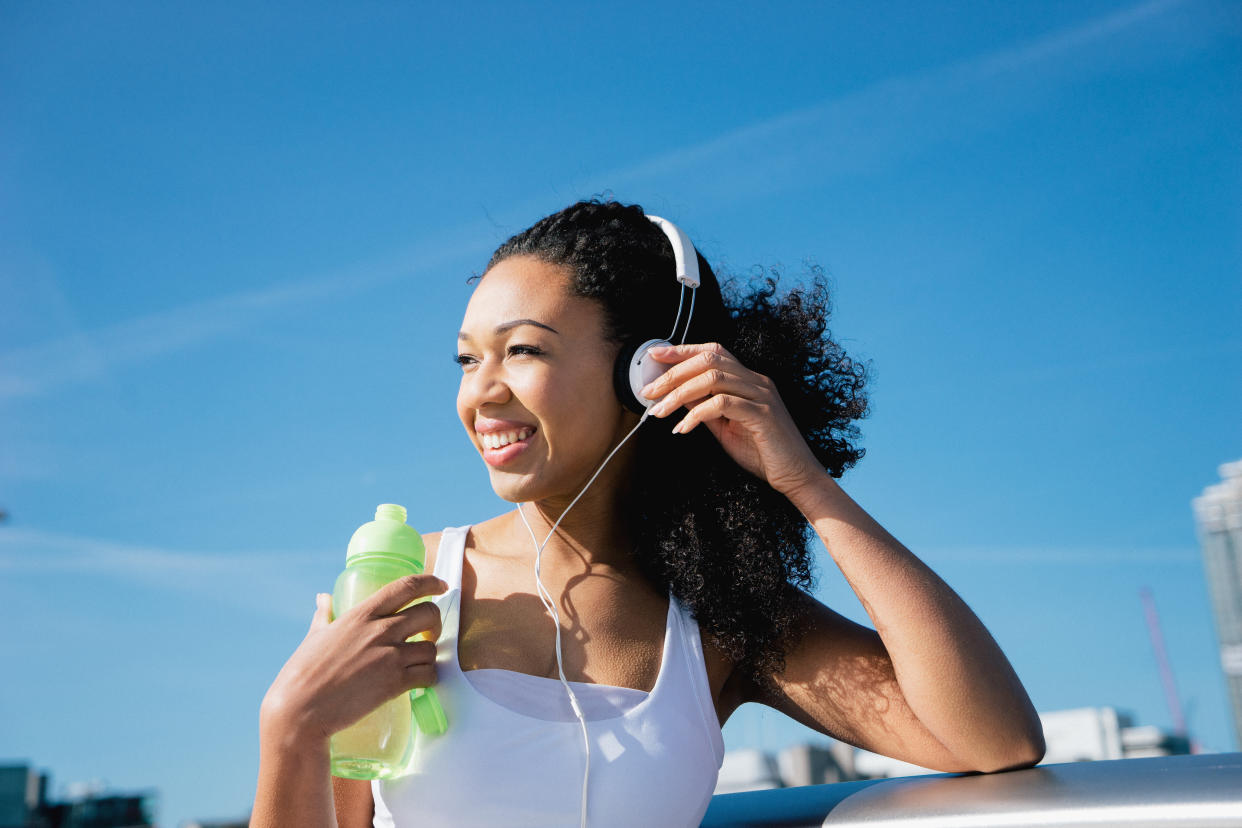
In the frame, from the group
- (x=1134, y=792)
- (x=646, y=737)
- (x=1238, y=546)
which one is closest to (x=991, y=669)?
(x=1134, y=792)

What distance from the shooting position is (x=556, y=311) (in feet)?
9.48

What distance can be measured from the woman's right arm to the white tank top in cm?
31

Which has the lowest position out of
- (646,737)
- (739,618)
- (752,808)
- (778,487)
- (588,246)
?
(752,808)

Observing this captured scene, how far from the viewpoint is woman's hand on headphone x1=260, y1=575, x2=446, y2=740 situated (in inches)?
87.0

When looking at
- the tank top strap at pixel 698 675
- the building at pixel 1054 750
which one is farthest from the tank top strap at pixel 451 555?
the building at pixel 1054 750

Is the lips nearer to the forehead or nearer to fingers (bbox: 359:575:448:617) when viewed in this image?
the forehead

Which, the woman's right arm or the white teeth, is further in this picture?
the white teeth

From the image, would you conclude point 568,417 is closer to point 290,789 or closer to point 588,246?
point 588,246

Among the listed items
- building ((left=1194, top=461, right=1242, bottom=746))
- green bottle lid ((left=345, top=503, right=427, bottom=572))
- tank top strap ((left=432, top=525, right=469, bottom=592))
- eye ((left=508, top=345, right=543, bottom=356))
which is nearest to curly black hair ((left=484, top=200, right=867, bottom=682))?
eye ((left=508, top=345, right=543, bottom=356))

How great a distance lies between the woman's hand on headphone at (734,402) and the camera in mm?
2770

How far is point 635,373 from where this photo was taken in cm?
283

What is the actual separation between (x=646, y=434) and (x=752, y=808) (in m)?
1.13

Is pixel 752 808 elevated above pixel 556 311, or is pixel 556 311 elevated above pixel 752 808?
pixel 556 311

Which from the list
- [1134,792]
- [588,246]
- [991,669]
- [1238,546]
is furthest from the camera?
[1238,546]
